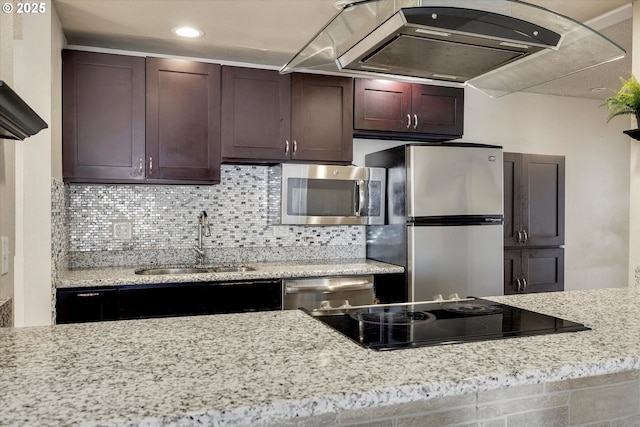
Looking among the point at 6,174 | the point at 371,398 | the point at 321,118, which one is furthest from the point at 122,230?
the point at 371,398

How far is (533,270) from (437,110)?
5.55ft

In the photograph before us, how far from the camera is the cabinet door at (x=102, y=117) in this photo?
3.06 m

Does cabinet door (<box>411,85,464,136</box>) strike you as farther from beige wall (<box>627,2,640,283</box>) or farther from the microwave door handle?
beige wall (<box>627,2,640,283</box>)

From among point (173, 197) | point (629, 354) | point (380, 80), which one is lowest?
point (629, 354)

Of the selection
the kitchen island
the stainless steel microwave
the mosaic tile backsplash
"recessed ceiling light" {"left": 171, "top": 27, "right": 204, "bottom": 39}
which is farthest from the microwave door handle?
the kitchen island

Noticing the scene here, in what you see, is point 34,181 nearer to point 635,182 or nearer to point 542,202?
point 635,182

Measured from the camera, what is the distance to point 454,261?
3496 millimetres

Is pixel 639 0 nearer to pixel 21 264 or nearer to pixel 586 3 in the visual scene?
pixel 586 3

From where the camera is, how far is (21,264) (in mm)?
2664

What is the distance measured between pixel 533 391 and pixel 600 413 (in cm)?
26

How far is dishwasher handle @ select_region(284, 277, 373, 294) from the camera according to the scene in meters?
3.19

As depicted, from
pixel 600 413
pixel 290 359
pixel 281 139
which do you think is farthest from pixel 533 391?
pixel 281 139

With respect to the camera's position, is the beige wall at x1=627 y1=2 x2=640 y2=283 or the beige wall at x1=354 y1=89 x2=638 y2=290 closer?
the beige wall at x1=627 y1=2 x2=640 y2=283

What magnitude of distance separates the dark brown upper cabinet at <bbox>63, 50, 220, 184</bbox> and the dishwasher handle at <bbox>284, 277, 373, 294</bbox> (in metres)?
0.87
